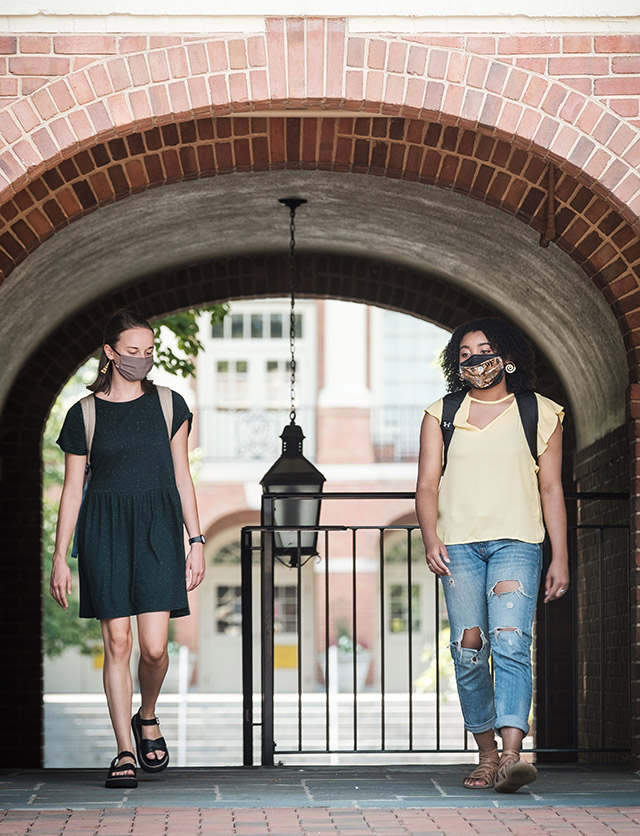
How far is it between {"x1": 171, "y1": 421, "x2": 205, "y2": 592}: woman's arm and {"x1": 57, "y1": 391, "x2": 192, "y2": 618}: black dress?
0.03 m

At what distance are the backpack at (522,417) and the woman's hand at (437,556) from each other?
30cm

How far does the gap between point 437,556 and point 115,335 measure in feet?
4.64

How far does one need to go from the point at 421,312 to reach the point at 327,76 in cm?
433

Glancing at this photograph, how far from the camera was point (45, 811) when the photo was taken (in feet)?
14.7

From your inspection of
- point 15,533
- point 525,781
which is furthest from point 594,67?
point 15,533

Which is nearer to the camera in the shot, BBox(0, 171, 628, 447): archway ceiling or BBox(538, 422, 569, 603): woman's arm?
BBox(538, 422, 569, 603): woman's arm

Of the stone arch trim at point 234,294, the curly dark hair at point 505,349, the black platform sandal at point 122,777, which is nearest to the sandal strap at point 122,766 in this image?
the black platform sandal at point 122,777

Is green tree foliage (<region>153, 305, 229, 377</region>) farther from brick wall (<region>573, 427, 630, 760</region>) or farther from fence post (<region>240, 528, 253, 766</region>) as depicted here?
fence post (<region>240, 528, 253, 766</region>)

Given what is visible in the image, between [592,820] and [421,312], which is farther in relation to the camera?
[421,312]

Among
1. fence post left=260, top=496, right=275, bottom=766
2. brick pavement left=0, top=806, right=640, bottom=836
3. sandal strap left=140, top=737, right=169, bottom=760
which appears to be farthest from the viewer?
fence post left=260, top=496, right=275, bottom=766

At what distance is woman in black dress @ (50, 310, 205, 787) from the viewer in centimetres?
495

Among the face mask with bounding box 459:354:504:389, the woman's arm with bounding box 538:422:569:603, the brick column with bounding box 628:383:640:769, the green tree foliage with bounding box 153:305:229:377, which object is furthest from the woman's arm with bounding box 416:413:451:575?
the green tree foliage with bounding box 153:305:229:377

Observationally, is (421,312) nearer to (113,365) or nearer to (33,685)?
(33,685)

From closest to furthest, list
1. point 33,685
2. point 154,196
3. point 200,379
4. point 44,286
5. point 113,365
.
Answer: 1. point 113,365
2. point 154,196
3. point 44,286
4. point 33,685
5. point 200,379
